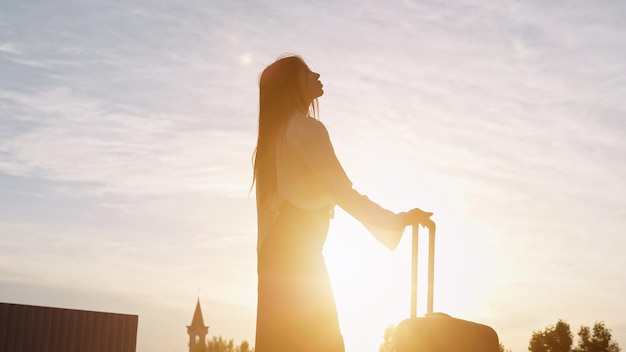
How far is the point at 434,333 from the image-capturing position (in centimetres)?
500

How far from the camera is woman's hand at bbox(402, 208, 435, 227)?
486cm

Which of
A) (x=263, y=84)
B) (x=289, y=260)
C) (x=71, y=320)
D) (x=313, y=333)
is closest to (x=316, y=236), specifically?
(x=289, y=260)

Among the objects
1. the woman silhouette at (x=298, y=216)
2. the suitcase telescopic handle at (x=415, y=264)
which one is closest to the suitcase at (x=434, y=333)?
the suitcase telescopic handle at (x=415, y=264)

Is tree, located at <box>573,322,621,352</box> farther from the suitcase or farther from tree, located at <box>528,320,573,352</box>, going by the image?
the suitcase

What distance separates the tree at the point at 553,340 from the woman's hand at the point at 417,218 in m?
113

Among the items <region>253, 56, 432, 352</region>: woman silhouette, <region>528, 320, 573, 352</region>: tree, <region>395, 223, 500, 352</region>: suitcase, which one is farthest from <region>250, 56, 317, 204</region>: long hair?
<region>528, 320, 573, 352</region>: tree

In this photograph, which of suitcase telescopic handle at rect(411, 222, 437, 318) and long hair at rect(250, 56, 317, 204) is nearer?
suitcase telescopic handle at rect(411, 222, 437, 318)

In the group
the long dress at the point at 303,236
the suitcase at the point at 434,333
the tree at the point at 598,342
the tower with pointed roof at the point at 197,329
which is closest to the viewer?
the suitcase at the point at 434,333

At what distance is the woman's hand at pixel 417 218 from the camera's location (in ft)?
16.0

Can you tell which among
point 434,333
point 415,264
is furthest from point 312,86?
point 434,333

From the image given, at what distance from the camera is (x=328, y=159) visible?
17.5 feet

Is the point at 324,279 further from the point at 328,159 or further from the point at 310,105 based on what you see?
the point at 310,105

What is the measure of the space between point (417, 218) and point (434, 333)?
684mm

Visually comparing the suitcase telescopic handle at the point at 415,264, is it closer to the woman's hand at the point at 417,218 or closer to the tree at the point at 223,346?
the woman's hand at the point at 417,218
